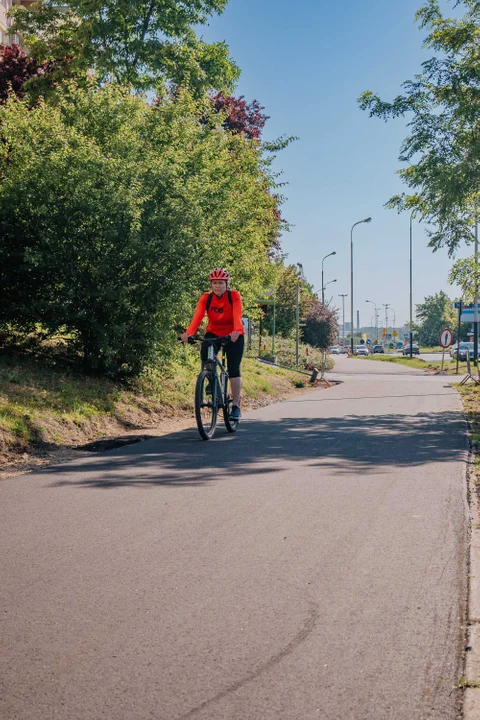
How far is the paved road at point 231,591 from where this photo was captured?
3096mm

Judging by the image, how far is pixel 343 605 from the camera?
161 inches

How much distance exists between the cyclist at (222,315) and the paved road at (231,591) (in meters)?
2.50

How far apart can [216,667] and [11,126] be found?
11.5 m

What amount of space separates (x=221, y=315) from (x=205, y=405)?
1.21m

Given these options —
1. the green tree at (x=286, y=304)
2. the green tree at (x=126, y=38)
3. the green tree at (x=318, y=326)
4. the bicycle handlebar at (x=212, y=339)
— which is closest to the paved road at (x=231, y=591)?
the bicycle handlebar at (x=212, y=339)

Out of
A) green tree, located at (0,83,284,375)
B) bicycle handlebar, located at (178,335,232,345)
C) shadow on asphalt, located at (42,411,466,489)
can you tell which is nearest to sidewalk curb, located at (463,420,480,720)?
shadow on asphalt, located at (42,411,466,489)

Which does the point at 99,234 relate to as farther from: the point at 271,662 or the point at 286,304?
the point at 286,304

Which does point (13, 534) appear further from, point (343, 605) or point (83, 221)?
point (83, 221)

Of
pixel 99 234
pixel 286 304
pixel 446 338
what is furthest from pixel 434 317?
pixel 99 234

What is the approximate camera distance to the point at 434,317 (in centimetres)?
15488

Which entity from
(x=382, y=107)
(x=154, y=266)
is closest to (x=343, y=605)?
(x=154, y=266)

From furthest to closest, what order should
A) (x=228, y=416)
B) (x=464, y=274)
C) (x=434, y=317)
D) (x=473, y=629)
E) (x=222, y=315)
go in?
1. (x=434, y=317)
2. (x=464, y=274)
3. (x=228, y=416)
4. (x=222, y=315)
5. (x=473, y=629)

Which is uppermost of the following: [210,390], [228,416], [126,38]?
[126,38]

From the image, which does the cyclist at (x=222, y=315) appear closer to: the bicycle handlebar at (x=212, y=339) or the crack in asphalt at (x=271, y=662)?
the bicycle handlebar at (x=212, y=339)
